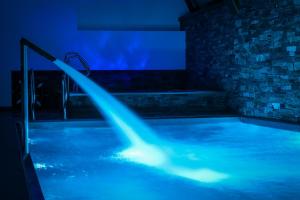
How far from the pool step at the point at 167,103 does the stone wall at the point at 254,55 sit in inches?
13.3

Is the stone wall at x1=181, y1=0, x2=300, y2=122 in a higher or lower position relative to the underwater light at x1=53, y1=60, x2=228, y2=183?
higher

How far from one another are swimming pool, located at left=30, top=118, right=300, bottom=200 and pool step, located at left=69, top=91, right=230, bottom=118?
117 cm

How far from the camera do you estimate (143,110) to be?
822cm

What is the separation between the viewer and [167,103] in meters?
8.38

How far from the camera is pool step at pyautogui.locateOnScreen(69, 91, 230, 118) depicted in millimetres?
7945

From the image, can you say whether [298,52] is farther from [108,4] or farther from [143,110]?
[108,4]

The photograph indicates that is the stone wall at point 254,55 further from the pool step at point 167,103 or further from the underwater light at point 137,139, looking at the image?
the underwater light at point 137,139

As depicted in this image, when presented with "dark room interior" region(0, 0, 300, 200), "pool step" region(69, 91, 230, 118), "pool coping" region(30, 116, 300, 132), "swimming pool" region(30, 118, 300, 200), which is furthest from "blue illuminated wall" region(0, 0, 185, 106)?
"swimming pool" region(30, 118, 300, 200)

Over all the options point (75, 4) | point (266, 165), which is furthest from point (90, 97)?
point (266, 165)

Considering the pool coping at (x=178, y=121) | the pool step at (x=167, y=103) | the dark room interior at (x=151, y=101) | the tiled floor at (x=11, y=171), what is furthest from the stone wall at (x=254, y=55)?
the tiled floor at (x=11, y=171)

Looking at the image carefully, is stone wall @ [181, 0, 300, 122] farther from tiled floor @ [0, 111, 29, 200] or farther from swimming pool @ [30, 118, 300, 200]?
tiled floor @ [0, 111, 29, 200]

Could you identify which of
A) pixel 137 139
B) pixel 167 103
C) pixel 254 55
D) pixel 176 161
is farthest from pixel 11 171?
pixel 167 103

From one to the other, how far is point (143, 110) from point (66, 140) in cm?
281

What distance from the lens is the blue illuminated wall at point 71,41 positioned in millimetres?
9055
